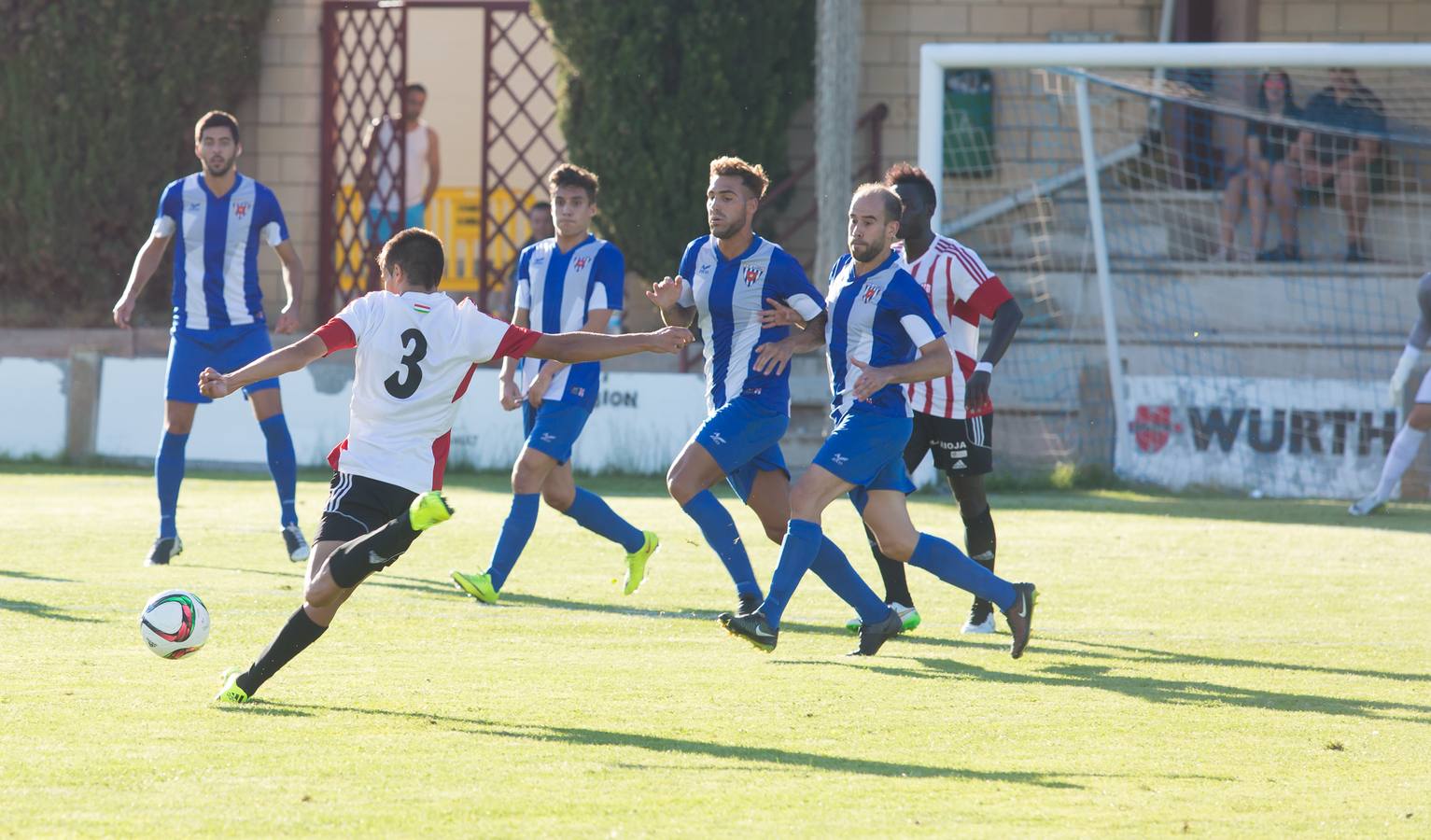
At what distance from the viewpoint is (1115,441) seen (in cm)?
1505

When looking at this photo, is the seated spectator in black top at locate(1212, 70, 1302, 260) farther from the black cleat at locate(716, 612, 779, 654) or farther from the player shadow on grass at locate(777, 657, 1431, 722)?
the black cleat at locate(716, 612, 779, 654)

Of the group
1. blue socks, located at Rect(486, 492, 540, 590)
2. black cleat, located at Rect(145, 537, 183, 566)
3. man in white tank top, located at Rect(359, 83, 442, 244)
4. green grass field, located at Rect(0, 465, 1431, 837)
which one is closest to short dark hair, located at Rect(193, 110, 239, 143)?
black cleat, located at Rect(145, 537, 183, 566)

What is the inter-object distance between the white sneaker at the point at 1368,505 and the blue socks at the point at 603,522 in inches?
257

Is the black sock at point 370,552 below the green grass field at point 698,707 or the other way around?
the other way around

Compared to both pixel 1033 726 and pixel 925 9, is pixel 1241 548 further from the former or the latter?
pixel 925 9

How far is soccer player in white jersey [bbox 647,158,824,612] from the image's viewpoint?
23.1 ft

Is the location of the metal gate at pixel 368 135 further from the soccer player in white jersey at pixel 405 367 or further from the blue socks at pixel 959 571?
the soccer player in white jersey at pixel 405 367

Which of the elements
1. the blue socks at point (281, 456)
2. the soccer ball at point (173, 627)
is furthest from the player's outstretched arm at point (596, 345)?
the blue socks at point (281, 456)

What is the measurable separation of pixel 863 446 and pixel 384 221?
12592mm

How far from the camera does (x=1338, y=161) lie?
16.8 meters

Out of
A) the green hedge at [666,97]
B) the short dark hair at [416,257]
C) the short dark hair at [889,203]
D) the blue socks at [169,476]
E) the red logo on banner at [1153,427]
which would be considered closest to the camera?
the short dark hair at [416,257]

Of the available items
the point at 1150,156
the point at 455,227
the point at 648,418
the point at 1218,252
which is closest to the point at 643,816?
the point at 648,418

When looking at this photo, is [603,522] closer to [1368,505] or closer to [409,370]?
[409,370]

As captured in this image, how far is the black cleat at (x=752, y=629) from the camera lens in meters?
6.26
